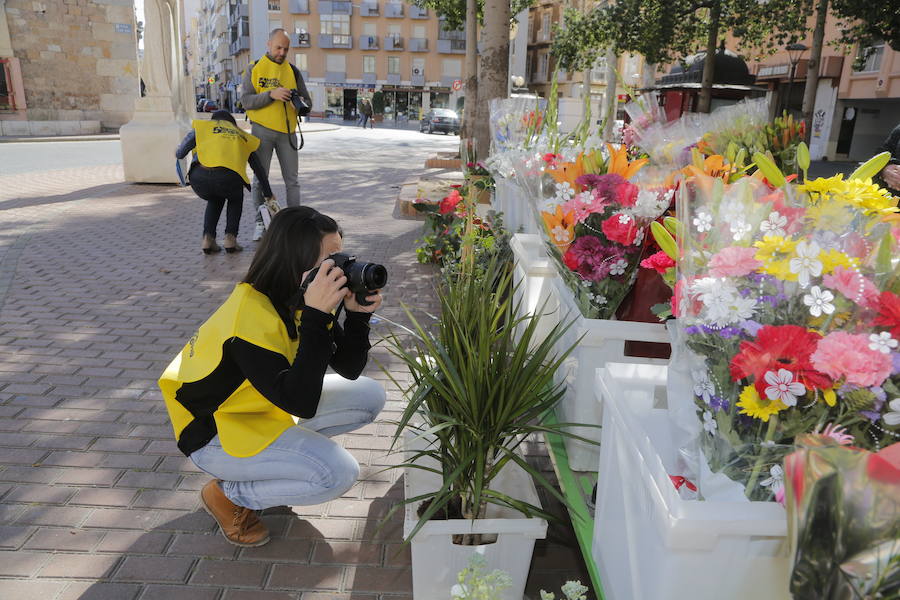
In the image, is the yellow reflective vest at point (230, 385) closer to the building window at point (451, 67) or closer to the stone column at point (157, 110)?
the stone column at point (157, 110)

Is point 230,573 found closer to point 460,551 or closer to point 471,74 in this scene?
point 460,551

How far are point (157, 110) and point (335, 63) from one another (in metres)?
48.5

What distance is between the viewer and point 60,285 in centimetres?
551

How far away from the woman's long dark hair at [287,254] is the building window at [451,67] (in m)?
57.3

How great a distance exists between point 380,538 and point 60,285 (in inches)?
169

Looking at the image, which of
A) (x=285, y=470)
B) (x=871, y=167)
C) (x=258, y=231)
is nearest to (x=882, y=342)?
(x=871, y=167)

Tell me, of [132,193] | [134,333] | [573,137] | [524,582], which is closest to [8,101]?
[132,193]

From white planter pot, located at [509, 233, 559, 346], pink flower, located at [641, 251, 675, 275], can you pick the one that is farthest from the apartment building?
pink flower, located at [641, 251, 675, 275]

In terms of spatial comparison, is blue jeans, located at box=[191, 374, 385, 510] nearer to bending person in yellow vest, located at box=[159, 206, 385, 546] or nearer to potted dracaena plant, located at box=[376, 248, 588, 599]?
bending person in yellow vest, located at box=[159, 206, 385, 546]

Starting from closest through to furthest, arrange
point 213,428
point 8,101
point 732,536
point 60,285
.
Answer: point 732,536 → point 213,428 → point 60,285 → point 8,101

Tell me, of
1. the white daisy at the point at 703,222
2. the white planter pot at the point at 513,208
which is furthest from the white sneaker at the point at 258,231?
the white daisy at the point at 703,222

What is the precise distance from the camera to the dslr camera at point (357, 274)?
6.97 ft

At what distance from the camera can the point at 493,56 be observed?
25.9ft

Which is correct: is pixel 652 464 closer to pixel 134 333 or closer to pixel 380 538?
pixel 380 538
